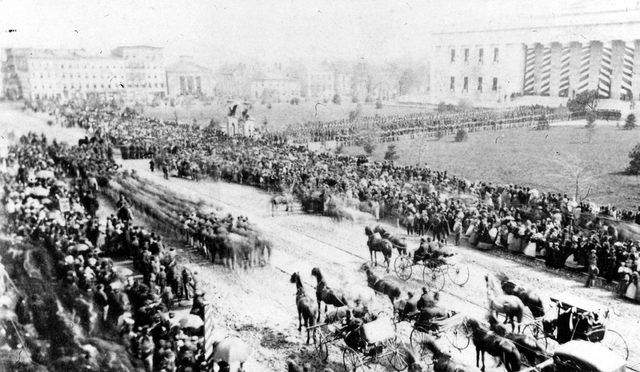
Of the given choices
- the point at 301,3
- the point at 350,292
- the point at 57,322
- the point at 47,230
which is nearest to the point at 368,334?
the point at 350,292

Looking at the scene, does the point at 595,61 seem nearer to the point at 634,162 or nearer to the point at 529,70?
the point at 529,70

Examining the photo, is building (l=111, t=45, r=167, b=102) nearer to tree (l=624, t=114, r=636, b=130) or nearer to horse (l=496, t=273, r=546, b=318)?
horse (l=496, t=273, r=546, b=318)

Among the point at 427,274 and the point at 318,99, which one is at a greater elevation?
the point at 318,99

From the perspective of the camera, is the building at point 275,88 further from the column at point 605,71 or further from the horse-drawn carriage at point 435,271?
the column at point 605,71

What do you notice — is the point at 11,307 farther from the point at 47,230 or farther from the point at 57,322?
the point at 47,230

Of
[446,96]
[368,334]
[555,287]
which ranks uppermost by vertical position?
[446,96]

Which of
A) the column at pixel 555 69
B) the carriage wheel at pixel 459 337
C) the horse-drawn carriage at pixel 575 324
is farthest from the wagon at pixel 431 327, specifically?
the column at pixel 555 69
